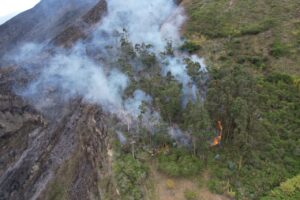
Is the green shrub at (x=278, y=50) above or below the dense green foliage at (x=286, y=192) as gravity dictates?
below

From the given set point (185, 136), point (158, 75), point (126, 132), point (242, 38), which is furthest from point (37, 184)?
point (242, 38)

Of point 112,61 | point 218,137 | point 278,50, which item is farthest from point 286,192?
point 112,61

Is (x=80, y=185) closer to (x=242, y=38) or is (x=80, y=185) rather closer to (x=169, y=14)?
(x=242, y=38)

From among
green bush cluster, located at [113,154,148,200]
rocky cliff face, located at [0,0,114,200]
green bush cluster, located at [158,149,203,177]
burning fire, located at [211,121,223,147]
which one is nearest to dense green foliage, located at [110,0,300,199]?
green bush cluster, located at [158,149,203,177]

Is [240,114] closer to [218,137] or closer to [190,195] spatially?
[218,137]

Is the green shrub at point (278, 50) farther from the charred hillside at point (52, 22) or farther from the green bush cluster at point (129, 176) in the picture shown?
the charred hillside at point (52, 22)

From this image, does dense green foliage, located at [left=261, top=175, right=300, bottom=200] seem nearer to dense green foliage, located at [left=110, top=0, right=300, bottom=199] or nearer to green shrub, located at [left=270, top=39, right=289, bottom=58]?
dense green foliage, located at [left=110, top=0, right=300, bottom=199]

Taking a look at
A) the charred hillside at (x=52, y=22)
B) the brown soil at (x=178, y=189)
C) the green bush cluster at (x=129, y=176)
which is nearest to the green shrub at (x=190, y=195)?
the brown soil at (x=178, y=189)

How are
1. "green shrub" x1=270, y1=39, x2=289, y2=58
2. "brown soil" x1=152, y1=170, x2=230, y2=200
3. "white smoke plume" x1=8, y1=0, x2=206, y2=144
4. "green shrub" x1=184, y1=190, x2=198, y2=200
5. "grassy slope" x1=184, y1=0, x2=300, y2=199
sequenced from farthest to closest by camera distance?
"green shrub" x1=270, y1=39, x2=289, y2=58 < "white smoke plume" x1=8, y1=0, x2=206, y2=144 < "grassy slope" x1=184, y1=0, x2=300, y2=199 < "brown soil" x1=152, y1=170, x2=230, y2=200 < "green shrub" x1=184, y1=190, x2=198, y2=200
